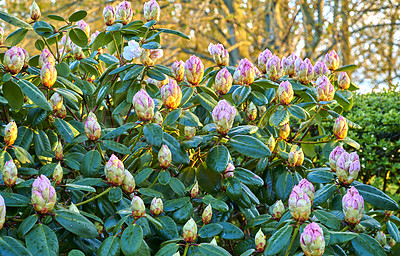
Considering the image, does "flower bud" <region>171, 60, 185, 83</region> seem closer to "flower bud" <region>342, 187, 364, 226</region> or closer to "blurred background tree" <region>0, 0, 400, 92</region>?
"flower bud" <region>342, 187, 364, 226</region>

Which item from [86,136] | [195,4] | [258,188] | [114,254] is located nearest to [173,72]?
[86,136]

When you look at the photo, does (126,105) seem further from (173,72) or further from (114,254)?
(114,254)

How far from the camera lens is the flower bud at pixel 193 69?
1454 millimetres

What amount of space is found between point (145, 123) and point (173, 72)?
340 millimetres

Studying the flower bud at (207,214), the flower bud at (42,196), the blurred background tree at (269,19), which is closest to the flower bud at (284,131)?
the flower bud at (207,214)

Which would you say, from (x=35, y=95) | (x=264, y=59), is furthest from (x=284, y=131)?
(x=35, y=95)

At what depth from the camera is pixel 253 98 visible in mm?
1570

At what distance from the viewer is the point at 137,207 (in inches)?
45.3

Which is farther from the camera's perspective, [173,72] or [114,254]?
[173,72]

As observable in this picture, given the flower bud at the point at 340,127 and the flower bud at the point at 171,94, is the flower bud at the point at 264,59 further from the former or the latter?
the flower bud at the point at 171,94

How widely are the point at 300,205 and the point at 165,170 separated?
1.63ft

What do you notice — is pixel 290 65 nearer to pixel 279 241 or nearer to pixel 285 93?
pixel 285 93

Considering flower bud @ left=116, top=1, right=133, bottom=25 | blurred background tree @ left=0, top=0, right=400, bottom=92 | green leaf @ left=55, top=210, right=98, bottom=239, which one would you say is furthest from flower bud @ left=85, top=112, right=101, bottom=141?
blurred background tree @ left=0, top=0, right=400, bottom=92

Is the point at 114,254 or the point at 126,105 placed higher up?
the point at 126,105
